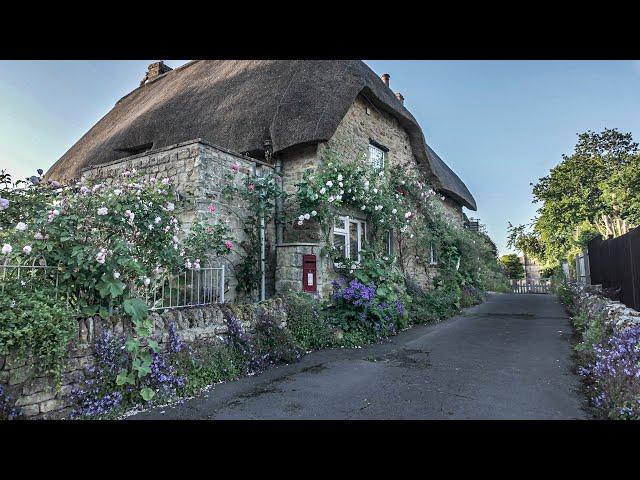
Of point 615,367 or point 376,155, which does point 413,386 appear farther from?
point 376,155

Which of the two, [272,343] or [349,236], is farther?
[349,236]

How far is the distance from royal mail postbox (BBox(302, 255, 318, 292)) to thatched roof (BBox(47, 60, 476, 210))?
236 centimetres

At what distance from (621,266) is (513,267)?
23582mm

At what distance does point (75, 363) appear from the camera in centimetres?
349

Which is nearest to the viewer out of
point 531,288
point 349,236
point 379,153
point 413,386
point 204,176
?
point 413,386

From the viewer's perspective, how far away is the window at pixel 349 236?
337 inches

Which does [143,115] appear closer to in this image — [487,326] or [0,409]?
[0,409]

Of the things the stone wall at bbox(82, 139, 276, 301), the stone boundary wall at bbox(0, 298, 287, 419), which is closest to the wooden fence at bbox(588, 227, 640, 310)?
the stone wall at bbox(82, 139, 276, 301)

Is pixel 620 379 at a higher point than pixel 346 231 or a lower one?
lower

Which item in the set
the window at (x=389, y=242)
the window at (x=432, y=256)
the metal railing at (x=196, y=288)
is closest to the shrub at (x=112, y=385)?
the metal railing at (x=196, y=288)

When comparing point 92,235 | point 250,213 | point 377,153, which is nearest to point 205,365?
point 92,235

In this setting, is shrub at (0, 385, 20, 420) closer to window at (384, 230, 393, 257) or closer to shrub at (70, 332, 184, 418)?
shrub at (70, 332, 184, 418)

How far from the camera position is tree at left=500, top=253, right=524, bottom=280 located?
28.4 meters
